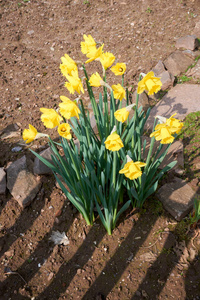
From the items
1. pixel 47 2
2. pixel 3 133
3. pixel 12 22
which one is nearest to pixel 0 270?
pixel 3 133

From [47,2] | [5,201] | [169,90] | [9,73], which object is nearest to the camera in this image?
[5,201]

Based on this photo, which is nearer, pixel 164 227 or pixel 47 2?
pixel 164 227

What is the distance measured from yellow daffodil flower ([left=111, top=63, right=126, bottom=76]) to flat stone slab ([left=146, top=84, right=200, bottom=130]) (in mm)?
1442

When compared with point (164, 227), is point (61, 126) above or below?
above

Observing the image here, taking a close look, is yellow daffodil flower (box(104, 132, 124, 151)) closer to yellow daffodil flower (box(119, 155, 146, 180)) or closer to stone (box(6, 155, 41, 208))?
yellow daffodil flower (box(119, 155, 146, 180))

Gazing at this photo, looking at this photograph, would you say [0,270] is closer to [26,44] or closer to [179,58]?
[179,58]

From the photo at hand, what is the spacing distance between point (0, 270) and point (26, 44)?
3.96 meters

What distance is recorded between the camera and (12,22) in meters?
5.17

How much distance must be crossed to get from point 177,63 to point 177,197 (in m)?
2.30

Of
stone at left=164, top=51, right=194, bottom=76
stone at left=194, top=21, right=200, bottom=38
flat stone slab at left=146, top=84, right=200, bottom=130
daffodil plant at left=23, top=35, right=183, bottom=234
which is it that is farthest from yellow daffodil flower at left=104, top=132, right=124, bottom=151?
stone at left=194, top=21, right=200, bottom=38

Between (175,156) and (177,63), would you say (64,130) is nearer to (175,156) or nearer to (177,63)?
(175,156)

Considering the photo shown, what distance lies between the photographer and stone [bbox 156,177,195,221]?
216 cm

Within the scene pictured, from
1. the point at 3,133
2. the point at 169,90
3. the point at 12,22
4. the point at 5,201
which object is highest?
the point at 12,22

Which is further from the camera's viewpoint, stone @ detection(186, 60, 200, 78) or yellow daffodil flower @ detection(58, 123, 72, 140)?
stone @ detection(186, 60, 200, 78)
